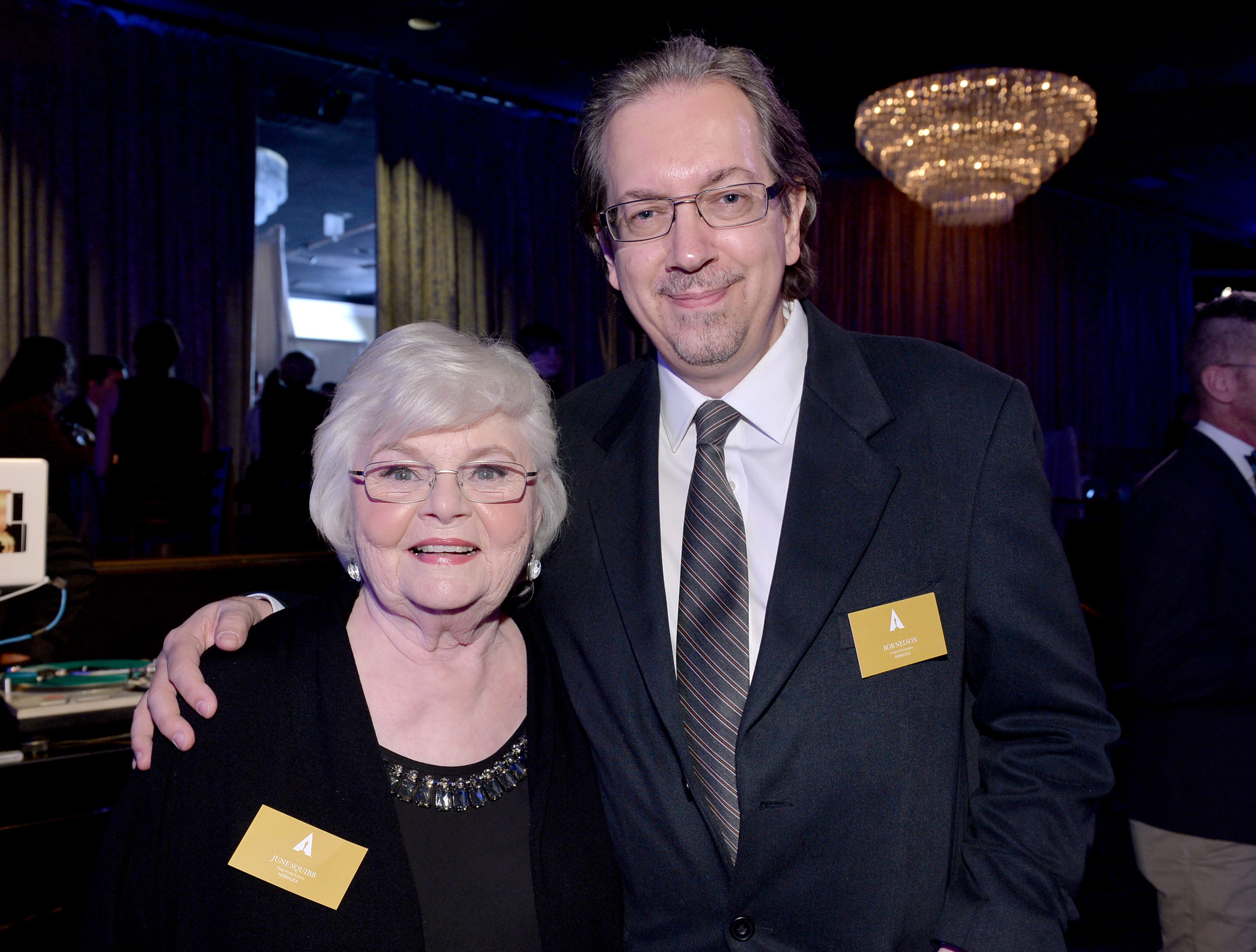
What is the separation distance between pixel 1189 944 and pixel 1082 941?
1.06 meters

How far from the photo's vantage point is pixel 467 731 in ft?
4.80

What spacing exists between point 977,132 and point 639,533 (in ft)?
19.7

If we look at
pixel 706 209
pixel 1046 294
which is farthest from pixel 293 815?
pixel 1046 294

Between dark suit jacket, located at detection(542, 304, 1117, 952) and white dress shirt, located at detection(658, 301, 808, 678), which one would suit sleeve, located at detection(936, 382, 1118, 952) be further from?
white dress shirt, located at detection(658, 301, 808, 678)

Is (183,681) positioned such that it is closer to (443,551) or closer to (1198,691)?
(443,551)

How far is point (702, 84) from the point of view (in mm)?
1484

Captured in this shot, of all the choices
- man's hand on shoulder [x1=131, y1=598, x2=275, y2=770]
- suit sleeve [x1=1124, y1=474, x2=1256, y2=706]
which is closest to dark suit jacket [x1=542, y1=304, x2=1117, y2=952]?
man's hand on shoulder [x1=131, y1=598, x2=275, y2=770]

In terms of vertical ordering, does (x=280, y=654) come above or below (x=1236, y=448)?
below

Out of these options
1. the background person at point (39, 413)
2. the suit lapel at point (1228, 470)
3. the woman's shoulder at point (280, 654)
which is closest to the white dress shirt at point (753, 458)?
the woman's shoulder at point (280, 654)

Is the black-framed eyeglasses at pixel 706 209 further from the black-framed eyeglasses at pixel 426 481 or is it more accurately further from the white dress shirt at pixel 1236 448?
the white dress shirt at pixel 1236 448

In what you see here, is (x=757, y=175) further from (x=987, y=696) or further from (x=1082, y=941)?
(x=1082, y=941)

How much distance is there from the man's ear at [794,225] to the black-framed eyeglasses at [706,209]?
0.10 m

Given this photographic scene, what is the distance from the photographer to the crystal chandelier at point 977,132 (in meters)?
6.19

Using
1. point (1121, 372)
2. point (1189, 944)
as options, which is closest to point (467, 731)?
point (1189, 944)
